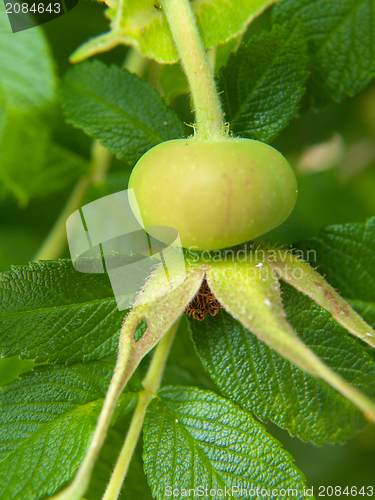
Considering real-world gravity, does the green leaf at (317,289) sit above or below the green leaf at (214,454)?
above

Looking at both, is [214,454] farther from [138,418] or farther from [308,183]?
[308,183]

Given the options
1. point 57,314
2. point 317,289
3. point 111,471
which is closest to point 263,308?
point 317,289

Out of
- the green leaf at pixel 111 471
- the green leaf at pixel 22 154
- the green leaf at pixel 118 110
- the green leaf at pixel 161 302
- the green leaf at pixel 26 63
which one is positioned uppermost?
the green leaf at pixel 26 63

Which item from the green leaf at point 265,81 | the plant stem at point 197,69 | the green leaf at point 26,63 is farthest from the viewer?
the green leaf at point 26,63

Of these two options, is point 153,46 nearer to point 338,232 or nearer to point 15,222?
point 338,232

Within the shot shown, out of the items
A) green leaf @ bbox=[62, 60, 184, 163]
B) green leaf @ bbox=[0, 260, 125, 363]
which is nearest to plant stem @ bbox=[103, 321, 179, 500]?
green leaf @ bbox=[0, 260, 125, 363]

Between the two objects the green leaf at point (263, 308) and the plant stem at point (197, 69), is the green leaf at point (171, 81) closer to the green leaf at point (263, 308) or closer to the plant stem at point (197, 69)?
the plant stem at point (197, 69)

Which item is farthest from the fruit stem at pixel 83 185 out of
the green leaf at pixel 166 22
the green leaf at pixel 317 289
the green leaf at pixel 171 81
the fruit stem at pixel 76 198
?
the green leaf at pixel 317 289
